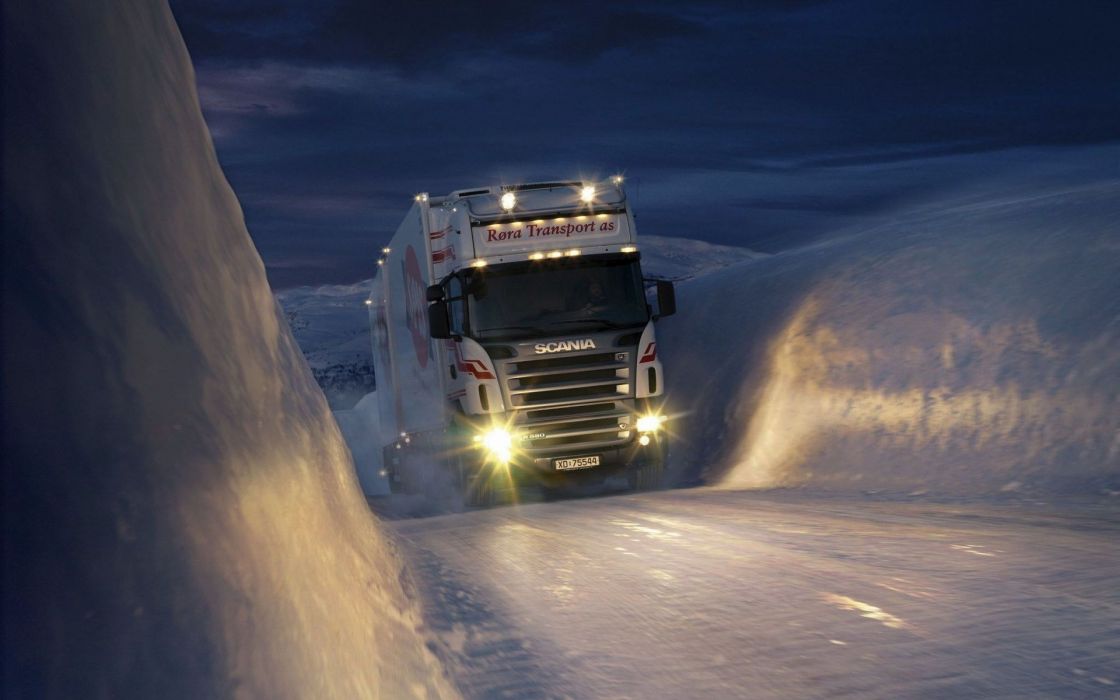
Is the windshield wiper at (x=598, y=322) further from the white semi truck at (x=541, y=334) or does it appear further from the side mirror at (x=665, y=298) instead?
the side mirror at (x=665, y=298)

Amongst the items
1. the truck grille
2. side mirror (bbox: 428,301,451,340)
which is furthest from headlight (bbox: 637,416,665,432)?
side mirror (bbox: 428,301,451,340)

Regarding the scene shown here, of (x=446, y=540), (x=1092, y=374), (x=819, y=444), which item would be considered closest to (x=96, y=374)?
(x=446, y=540)

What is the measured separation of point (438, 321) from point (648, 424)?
3371 millimetres

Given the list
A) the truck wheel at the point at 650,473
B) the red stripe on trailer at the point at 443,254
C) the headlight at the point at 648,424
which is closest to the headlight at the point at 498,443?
the headlight at the point at 648,424

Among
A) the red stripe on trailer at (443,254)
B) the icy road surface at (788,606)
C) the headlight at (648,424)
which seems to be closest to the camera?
the icy road surface at (788,606)

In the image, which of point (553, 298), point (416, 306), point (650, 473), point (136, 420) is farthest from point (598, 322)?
point (136, 420)

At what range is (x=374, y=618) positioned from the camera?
15.8 ft

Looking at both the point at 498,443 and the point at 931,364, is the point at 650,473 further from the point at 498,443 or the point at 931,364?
the point at 931,364

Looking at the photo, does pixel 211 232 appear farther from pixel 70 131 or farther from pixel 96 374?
pixel 96 374

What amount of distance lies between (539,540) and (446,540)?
0.94 meters

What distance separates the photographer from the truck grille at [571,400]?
51.6ft

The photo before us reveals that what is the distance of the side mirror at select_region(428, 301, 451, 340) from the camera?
15398 millimetres

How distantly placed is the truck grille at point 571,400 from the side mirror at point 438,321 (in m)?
1.02

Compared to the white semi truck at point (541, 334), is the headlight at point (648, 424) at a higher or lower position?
lower
